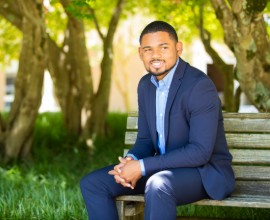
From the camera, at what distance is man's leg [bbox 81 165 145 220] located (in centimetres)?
415

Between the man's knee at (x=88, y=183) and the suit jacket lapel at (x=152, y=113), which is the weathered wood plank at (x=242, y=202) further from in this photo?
the man's knee at (x=88, y=183)

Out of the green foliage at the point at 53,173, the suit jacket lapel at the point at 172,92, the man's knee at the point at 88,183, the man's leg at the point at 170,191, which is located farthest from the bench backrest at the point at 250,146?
the green foliage at the point at 53,173

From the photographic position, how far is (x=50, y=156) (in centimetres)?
912

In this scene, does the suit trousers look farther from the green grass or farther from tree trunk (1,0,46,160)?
tree trunk (1,0,46,160)

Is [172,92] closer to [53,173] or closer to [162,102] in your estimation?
[162,102]

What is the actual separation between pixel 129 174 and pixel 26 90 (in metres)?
4.51

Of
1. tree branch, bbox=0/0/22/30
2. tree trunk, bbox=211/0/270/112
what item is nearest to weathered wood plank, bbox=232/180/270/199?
tree trunk, bbox=211/0/270/112

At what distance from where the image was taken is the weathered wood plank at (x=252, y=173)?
4.71m

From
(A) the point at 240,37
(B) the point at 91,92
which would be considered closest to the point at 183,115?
(A) the point at 240,37

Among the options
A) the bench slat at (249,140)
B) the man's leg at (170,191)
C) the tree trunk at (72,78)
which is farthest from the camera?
the tree trunk at (72,78)

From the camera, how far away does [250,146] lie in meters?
4.86

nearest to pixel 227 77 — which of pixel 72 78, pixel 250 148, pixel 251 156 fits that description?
pixel 250 148

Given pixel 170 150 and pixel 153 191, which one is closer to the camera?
pixel 153 191

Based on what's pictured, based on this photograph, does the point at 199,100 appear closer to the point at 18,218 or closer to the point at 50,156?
the point at 18,218
